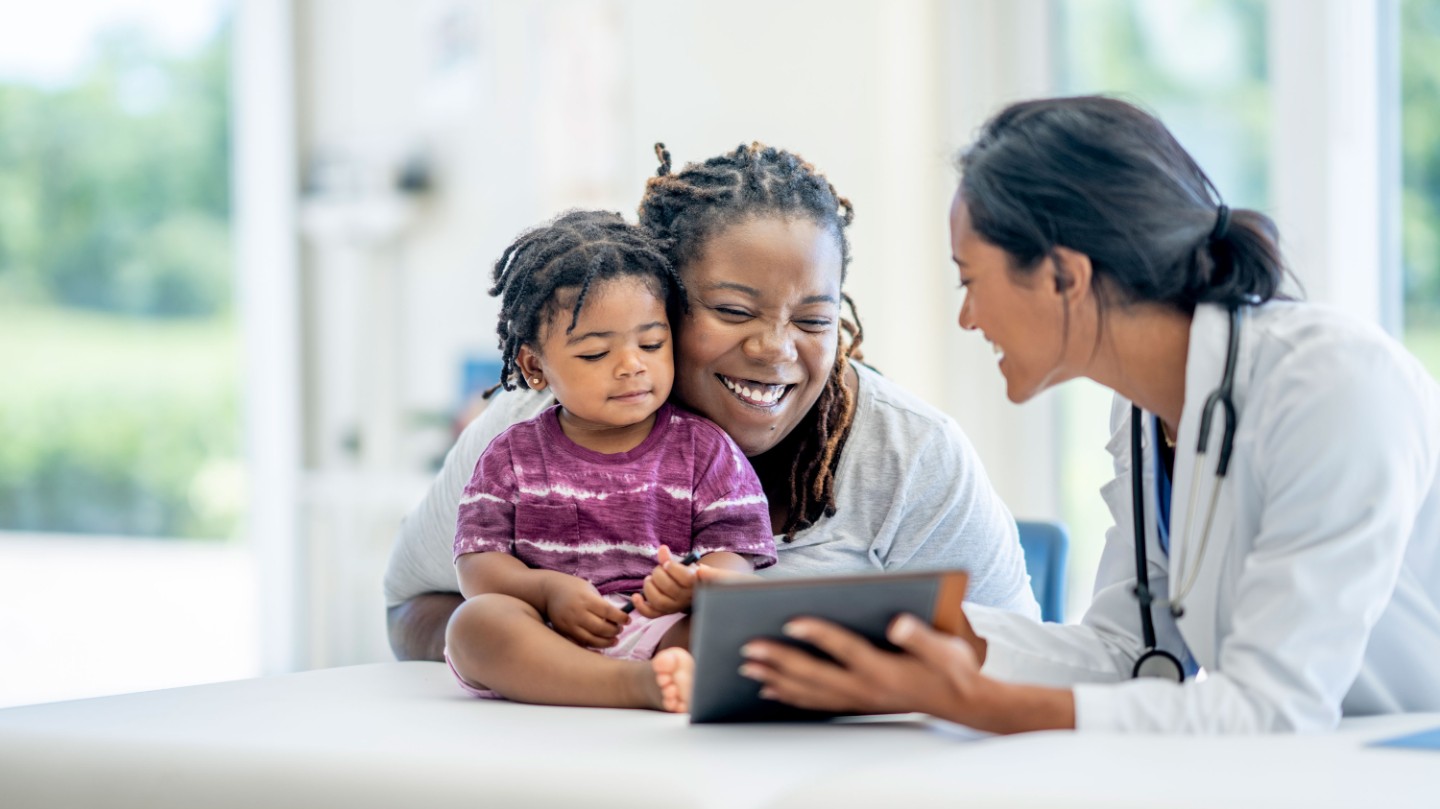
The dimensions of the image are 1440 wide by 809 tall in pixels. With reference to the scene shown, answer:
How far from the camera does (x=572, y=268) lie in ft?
5.58

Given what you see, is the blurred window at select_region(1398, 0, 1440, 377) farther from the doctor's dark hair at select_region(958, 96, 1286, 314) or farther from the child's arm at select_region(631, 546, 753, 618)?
the child's arm at select_region(631, 546, 753, 618)

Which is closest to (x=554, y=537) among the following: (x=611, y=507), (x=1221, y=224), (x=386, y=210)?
(x=611, y=507)

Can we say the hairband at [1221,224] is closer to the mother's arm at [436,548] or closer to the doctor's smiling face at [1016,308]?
the doctor's smiling face at [1016,308]

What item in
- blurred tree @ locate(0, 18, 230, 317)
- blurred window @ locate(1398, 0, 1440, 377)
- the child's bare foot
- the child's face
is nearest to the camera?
the child's bare foot

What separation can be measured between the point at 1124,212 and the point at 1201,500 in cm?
28

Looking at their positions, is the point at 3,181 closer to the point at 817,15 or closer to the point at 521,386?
the point at 817,15

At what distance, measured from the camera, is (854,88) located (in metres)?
3.55

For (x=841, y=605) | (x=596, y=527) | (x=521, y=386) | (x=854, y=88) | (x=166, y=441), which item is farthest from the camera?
(x=166, y=441)

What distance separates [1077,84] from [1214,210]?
2.33 metres

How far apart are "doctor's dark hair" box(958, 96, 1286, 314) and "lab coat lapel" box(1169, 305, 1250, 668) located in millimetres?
49

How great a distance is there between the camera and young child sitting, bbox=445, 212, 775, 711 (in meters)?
1.60

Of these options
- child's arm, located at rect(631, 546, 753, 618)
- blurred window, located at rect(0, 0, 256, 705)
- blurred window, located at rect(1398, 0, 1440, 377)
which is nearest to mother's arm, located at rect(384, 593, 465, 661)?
child's arm, located at rect(631, 546, 753, 618)

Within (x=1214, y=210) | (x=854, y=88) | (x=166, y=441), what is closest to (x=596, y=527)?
(x=1214, y=210)

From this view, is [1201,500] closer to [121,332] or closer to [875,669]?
[875,669]
